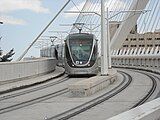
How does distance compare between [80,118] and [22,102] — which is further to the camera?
[22,102]

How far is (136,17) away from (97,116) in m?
42.4

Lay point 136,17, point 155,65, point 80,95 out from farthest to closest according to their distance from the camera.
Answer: point 136,17, point 155,65, point 80,95

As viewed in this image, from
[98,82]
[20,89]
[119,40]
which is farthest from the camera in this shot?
[119,40]

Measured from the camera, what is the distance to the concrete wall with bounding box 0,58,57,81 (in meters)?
26.8

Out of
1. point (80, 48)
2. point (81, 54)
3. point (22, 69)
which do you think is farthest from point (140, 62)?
point (22, 69)

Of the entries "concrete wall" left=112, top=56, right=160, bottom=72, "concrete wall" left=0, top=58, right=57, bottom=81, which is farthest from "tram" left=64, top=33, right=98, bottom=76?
"concrete wall" left=112, top=56, right=160, bottom=72

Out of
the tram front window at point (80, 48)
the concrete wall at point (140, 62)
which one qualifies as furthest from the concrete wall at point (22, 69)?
the concrete wall at point (140, 62)

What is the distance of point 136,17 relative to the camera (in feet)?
178

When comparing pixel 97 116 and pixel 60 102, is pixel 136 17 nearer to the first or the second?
pixel 60 102

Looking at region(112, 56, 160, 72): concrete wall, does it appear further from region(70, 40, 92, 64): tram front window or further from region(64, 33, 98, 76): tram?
region(70, 40, 92, 64): tram front window

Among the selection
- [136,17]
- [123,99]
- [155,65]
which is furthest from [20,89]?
[136,17]

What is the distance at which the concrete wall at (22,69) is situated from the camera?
87.8 feet

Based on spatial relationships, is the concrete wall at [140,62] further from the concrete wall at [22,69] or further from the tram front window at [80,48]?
the tram front window at [80,48]

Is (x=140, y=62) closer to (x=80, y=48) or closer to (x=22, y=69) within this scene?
(x=80, y=48)
